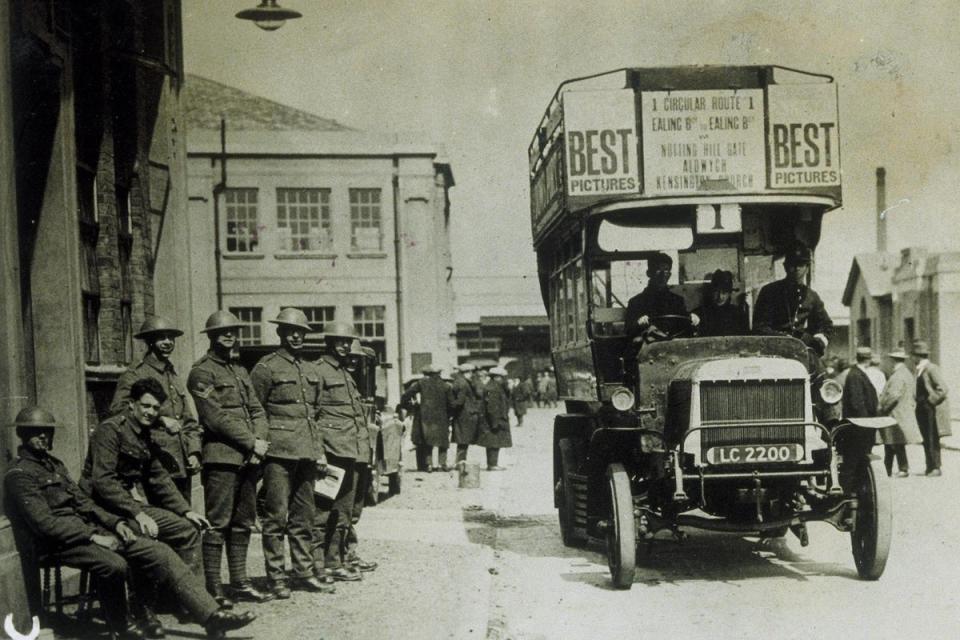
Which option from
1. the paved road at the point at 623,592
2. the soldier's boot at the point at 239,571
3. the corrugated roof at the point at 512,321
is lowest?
the paved road at the point at 623,592

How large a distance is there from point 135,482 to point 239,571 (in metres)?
1.18

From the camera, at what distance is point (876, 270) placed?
43.2 meters

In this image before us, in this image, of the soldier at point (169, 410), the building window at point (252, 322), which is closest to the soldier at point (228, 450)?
the soldier at point (169, 410)

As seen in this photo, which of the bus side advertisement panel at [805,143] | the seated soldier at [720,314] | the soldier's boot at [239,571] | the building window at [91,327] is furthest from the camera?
the building window at [91,327]

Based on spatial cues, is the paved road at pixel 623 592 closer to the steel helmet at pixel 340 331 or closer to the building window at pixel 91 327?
the steel helmet at pixel 340 331

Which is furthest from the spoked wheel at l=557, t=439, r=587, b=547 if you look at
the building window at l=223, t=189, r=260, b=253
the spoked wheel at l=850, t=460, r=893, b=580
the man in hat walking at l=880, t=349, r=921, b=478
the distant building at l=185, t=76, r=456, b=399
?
the building window at l=223, t=189, r=260, b=253

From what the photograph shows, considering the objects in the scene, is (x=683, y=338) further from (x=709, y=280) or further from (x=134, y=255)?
(x=134, y=255)

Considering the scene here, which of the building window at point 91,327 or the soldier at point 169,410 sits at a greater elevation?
the building window at point 91,327

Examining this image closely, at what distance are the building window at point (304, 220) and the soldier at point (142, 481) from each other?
30039 millimetres

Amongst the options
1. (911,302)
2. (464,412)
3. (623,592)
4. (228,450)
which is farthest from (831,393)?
(911,302)

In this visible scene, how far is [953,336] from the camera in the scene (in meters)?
30.8

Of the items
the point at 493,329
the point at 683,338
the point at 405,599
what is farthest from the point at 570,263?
the point at 493,329

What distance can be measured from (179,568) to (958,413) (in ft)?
86.9

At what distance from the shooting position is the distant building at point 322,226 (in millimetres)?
36125
